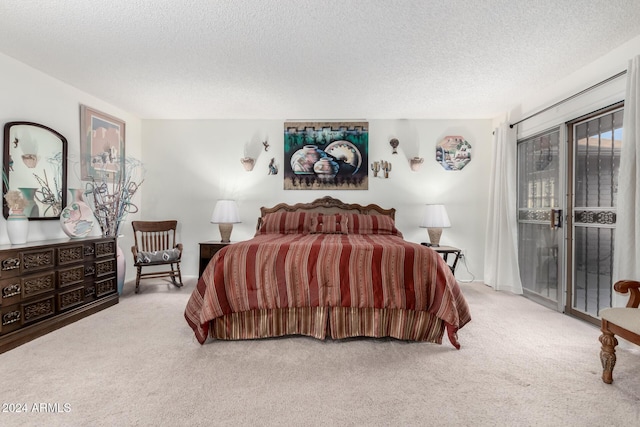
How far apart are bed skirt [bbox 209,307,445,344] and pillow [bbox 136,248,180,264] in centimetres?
204

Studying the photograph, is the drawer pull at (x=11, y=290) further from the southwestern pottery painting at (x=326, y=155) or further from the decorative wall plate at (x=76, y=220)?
the southwestern pottery painting at (x=326, y=155)

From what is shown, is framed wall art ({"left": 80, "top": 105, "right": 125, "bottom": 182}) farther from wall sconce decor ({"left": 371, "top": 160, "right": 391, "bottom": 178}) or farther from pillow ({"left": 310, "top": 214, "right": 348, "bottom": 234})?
wall sconce decor ({"left": 371, "top": 160, "right": 391, "bottom": 178})

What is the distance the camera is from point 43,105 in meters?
3.29

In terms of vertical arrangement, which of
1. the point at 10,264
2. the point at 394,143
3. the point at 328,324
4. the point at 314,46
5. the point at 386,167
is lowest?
the point at 328,324

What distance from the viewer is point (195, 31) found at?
2.50m

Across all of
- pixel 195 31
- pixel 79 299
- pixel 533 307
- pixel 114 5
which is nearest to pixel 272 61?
pixel 195 31

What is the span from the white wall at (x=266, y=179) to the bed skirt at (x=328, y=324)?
8.02ft

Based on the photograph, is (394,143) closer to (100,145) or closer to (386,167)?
(386,167)

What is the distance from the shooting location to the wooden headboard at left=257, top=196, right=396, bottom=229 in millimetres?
4715

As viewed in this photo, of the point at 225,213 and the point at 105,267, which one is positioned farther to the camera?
the point at 225,213

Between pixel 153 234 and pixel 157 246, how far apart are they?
0.20 meters

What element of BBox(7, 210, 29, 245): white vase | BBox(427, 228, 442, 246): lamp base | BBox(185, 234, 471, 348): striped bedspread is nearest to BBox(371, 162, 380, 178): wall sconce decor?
BBox(427, 228, 442, 246): lamp base

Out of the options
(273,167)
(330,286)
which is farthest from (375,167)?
(330,286)

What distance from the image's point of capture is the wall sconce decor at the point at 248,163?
15.8ft
